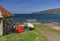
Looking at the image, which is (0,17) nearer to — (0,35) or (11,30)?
(0,35)

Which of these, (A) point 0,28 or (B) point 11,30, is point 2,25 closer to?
(A) point 0,28

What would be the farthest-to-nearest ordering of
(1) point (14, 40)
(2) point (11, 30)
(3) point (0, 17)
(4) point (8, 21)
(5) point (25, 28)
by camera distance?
(5) point (25, 28) → (2) point (11, 30) → (4) point (8, 21) → (3) point (0, 17) → (1) point (14, 40)

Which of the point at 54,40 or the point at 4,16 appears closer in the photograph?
the point at 54,40

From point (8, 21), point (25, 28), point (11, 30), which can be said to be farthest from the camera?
point (25, 28)

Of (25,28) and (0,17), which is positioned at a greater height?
(0,17)

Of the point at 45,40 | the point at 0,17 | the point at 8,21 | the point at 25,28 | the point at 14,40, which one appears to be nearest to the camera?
the point at 14,40

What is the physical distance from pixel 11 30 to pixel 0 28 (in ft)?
10.5

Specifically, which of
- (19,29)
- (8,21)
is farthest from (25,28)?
(8,21)

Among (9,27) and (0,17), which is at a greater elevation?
(0,17)

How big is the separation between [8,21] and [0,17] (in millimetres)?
2113

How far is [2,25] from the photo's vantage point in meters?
21.2

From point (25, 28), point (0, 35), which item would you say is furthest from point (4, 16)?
point (25, 28)

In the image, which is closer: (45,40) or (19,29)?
(45,40)

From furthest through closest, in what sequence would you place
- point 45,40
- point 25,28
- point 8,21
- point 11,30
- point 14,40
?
point 25,28
point 11,30
point 8,21
point 45,40
point 14,40
